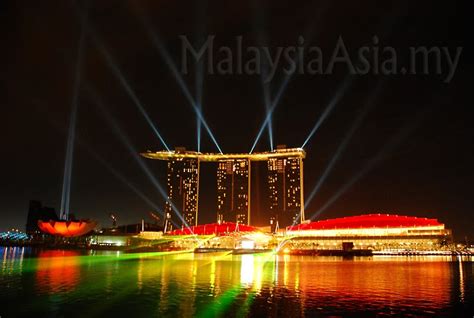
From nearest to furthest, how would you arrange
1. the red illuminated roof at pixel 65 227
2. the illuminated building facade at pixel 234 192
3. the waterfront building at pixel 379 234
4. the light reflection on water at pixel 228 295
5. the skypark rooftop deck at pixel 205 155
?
the light reflection on water at pixel 228 295 → the waterfront building at pixel 379 234 → the red illuminated roof at pixel 65 227 → the skypark rooftop deck at pixel 205 155 → the illuminated building facade at pixel 234 192

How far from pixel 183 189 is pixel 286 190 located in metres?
44.8

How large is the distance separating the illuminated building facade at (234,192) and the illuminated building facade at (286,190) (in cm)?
1124

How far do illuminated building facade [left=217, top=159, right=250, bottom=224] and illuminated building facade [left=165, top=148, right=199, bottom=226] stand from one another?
10.6 m

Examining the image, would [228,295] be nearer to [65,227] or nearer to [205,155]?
[65,227]

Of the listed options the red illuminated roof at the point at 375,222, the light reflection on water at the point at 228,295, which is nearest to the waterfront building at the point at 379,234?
the red illuminated roof at the point at 375,222

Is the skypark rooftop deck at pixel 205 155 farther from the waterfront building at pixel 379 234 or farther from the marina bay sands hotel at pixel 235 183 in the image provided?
the waterfront building at pixel 379 234

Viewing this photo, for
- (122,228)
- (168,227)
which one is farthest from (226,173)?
(122,228)

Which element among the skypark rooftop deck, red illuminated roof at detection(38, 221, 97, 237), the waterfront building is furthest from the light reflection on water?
the skypark rooftop deck

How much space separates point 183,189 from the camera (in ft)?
584

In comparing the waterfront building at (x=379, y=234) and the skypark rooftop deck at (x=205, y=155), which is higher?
the skypark rooftop deck at (x=205, y=155)

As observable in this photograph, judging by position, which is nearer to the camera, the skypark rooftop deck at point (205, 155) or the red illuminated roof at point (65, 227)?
the red illuminated roof at point (65, 227)

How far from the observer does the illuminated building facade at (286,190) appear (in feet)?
522

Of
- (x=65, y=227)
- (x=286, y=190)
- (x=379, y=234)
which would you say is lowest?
(x=379, y=234)

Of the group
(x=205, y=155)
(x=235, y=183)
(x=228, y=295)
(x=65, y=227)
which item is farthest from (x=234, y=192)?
(x=228, y=295)
